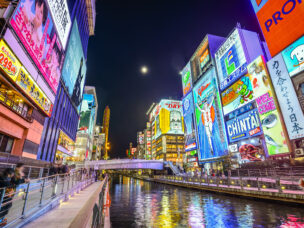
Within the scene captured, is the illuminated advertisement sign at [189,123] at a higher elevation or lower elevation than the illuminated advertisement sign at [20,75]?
higher

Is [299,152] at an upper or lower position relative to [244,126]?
lower

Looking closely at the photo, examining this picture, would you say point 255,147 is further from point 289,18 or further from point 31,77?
point 31,77

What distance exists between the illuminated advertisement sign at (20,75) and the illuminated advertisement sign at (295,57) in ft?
118

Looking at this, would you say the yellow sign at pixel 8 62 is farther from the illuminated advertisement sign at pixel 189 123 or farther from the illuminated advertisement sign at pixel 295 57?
the illuminated advertisement sign at pixel 189 123

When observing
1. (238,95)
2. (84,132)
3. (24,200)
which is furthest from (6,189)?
(84,132)

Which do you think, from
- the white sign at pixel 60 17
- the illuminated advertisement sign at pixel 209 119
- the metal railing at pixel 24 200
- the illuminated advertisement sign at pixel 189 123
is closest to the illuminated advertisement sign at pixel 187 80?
the illuminated advertisement sign at pixel 189 123

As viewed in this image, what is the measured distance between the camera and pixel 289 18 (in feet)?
87.6

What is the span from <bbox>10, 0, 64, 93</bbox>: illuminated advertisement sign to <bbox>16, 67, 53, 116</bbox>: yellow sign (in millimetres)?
2342

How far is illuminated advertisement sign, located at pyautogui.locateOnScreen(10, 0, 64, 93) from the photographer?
51.0ft

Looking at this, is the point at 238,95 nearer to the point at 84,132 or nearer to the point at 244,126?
the point at 244,126

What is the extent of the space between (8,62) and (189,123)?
60.5 metres

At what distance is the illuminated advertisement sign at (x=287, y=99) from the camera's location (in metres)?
24.7

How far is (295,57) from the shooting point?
83.4 feet

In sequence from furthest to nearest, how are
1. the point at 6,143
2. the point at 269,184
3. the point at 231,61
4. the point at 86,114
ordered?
the point at 86,114
the point at 231,61
the point at 6,143
the point at 269,184
